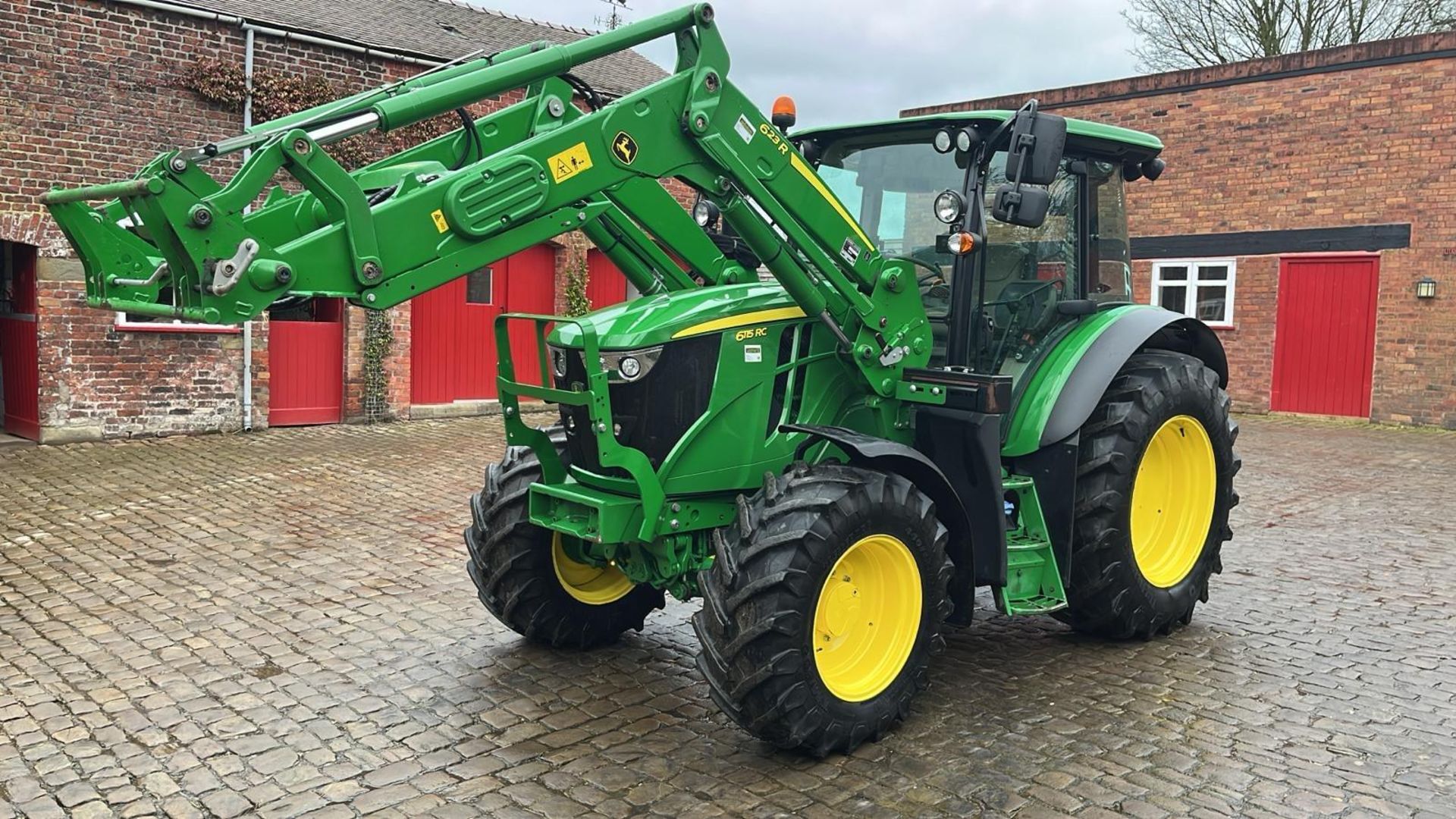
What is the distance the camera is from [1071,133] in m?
5.36

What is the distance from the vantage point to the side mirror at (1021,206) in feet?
14.7

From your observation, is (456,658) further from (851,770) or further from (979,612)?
(979,612)

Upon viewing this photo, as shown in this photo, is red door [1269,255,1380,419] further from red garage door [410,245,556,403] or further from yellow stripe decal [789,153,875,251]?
yellow stripe decal [789,153,875,251]

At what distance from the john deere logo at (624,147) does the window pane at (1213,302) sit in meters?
15.8

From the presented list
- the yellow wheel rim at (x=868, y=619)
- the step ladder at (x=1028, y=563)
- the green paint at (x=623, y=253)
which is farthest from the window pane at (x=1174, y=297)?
the yellow wheel rim at (x=868, y=619)

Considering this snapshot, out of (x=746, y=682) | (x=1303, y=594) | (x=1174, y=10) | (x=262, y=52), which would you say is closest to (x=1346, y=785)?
(x=746, y=682)

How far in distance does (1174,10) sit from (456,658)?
83.2 ft

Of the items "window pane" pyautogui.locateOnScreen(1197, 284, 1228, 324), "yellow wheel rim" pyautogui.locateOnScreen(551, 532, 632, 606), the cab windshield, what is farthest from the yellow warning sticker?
"window pane" pyautogui.locateOnScreen(1197, 284, 1228, 324)

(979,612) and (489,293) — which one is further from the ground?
(489,293)

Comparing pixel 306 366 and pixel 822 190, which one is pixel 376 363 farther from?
pixel 822 190

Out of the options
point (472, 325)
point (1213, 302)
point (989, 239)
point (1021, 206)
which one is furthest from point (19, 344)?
point (1213, 302)

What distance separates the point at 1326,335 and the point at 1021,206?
47.4 feet

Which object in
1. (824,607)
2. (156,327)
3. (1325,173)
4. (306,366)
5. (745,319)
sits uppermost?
(1325,173)

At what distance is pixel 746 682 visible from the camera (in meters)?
3.91
